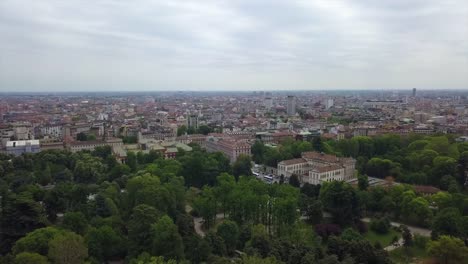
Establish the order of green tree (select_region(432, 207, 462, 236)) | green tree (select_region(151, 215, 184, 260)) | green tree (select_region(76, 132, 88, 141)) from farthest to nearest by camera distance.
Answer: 1. green tree (select_region(76, 132, 88, 141))
2. green tree (select_region(432, 207, 462, 236))
3. green tree (select_region(151, 215, 184, 260))

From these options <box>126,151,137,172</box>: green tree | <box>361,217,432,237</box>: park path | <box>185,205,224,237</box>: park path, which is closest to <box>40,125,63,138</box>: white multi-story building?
<box>126,151,137,172</box>: green tree

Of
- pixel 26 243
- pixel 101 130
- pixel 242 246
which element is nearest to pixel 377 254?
pixel 242 246

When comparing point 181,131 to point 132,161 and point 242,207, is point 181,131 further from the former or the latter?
point 242,207

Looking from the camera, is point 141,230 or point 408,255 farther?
point 408,255

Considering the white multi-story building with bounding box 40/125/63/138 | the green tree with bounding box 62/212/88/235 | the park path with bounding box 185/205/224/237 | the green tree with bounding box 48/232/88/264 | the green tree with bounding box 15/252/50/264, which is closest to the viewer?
the green tree with bounding box 15/252/50/264

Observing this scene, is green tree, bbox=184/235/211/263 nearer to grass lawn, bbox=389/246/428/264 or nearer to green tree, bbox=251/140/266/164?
grass lawn, bbox=389/246/428/264

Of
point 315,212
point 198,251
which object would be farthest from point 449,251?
point 198,251
